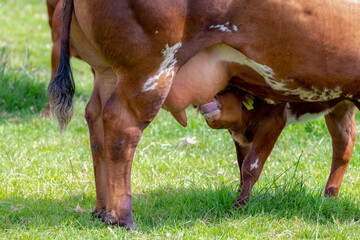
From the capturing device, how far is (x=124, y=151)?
3.50 metres

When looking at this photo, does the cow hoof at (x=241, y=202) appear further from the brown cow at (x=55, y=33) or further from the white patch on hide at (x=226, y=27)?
the brown cow at (x=55, y=33)

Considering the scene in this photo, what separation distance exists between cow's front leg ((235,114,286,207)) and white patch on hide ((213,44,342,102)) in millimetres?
353

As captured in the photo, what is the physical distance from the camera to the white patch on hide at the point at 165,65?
11.3ft

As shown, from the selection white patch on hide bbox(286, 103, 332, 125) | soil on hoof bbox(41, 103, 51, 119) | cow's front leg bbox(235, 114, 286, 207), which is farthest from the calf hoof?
soil on hoof bbox(41, 103, 51, 119)

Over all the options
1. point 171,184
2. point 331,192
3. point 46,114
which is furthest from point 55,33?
point 331,192

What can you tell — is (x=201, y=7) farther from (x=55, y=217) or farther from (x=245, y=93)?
(x=55, y=217)

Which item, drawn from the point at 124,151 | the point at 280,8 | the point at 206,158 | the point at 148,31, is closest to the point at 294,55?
the point at 280,8

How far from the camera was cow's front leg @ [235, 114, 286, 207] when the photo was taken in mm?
4125

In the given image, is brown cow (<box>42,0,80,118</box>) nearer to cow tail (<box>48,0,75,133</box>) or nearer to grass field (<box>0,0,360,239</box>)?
grass field (<box>0,0,360,239</box>)

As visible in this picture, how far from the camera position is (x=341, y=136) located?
4.66 meters

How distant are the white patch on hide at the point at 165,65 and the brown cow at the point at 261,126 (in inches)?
28.2

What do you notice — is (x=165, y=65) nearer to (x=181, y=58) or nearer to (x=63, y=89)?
(x=181, y=58)

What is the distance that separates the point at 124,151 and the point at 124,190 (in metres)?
0.24

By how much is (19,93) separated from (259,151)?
11.8 ft
